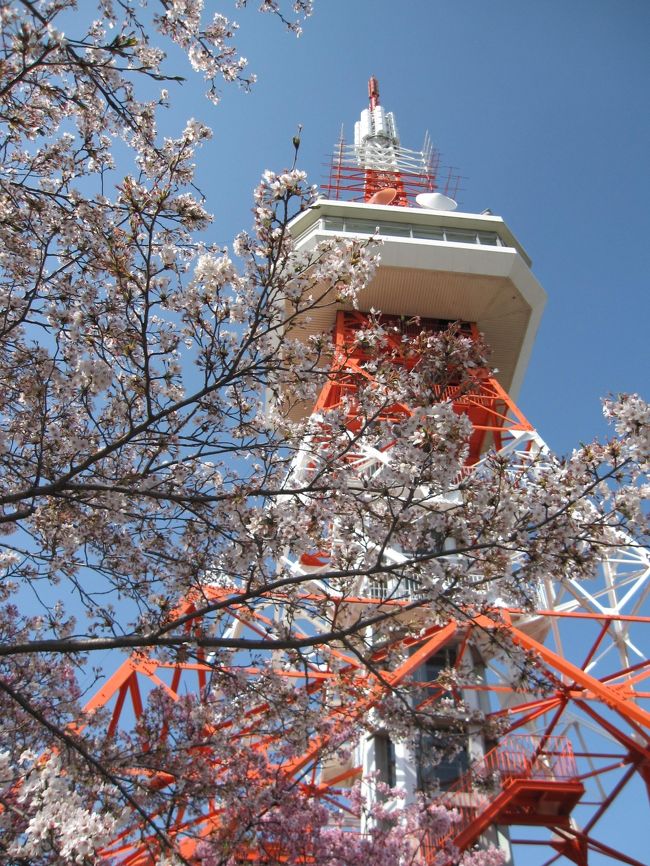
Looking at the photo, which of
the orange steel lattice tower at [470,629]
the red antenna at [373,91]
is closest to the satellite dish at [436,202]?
the orange steel lattice tower at [470,629]

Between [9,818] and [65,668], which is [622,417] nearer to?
[9,818]

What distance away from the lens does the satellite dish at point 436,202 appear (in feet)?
64.8

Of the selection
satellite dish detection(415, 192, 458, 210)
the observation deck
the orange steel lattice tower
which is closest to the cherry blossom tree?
the orange steel lattice tower

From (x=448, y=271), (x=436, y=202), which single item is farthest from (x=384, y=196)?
(x=448, y=271)

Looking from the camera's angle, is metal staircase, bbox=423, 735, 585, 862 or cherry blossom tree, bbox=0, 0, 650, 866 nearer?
cherry blossom tree, bbox=0, 0, 650, 866

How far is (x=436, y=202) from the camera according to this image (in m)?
19.9

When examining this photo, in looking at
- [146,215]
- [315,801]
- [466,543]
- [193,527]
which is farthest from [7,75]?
[315,801]

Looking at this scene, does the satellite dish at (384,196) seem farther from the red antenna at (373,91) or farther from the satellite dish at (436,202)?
the red antenna at (373,91)

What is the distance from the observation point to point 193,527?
15.8 ft

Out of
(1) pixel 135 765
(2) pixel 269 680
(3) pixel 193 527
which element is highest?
(3) pixel 193 527

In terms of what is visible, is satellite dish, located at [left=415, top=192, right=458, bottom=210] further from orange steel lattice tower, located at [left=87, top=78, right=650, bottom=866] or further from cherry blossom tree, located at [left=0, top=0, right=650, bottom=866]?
cherry blossom tree, located at [left=0, top=0, right=650, bottom=866]

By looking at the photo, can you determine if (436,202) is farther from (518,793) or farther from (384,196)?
(518,793)

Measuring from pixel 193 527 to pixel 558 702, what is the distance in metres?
6.85

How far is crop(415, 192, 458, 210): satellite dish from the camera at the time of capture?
64.8 ft
